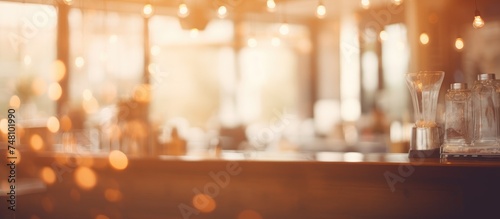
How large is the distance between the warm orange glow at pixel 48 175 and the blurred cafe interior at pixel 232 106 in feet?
0.08

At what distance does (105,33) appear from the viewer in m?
6.68

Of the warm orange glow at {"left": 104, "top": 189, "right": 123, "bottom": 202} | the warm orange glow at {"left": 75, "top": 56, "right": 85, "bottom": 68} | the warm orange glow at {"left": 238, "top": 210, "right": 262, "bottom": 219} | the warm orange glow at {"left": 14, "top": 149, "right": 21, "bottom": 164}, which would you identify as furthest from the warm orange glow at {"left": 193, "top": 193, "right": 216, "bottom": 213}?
the warm orange glow at {"left": 75, "top": 56, "right": 85, "bottom": 68}

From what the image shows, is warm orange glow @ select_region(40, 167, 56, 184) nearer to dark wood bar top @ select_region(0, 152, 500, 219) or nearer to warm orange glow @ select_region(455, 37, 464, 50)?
dark wood bar top @ select_region(0, 152, 500, 219)

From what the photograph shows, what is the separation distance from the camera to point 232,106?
828 centimetres

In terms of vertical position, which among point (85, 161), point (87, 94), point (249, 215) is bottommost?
point (249, 215)

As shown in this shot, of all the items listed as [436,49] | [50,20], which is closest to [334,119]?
[436,49]

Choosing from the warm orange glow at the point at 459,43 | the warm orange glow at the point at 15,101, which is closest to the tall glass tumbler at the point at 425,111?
the warm orange glow at the point at 459,43

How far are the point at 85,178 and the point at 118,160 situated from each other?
0.43 m

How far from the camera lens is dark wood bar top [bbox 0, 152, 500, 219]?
2219 millimetres

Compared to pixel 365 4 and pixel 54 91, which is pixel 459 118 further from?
pixel 365 4

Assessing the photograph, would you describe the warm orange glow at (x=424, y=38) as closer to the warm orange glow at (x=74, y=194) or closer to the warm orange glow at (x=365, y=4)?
the warm orange glow at (x=365, y=4)

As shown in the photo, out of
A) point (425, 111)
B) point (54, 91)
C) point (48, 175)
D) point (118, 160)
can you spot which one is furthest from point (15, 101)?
point (425, 111)

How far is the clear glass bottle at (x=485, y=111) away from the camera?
2320 millimetres

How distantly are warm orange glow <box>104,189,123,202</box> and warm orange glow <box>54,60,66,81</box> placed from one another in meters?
2.98
